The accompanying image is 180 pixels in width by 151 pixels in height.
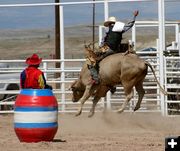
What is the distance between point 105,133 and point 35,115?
3.37 meters

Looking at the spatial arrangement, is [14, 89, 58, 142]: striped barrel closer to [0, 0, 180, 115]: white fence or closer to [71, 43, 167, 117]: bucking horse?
[71, 43, 167, 117]: bucking horse

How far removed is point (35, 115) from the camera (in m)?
9.82

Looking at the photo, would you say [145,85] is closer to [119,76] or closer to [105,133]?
[119,76]

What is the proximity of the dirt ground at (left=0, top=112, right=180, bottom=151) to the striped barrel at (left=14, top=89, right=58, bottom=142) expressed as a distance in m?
0.17

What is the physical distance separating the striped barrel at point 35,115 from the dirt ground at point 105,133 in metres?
0.17

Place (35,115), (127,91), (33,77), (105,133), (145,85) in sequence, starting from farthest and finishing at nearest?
(145,85)
(127,91)
(105,133)
(33,77)
(35,115)

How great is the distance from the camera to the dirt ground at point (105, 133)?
31.9 ft

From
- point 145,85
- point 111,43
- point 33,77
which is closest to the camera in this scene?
point 33,77

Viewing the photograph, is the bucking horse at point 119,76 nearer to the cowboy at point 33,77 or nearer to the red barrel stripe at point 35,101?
the cowboy at point 33,77

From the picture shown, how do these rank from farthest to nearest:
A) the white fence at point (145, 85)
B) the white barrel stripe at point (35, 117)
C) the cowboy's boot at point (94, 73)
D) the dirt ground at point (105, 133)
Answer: the white fence at point (145, 85) < the cowboy's boot at point (94, 73) < the white barrel stripe at point (35, 117) < the dirt ground at point (105, 133)

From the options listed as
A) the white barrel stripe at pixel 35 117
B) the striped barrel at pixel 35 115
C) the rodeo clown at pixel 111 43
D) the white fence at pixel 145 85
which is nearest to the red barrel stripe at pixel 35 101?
the striped barrel at pixel 35 115

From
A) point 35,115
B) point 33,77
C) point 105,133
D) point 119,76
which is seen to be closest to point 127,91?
point 119,76

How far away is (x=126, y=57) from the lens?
1439cm

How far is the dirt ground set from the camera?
973 cm
